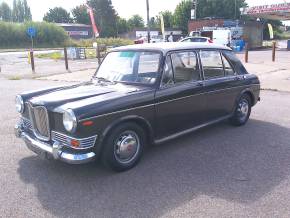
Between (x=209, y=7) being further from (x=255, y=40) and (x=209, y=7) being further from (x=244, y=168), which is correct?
(x=244, y=168)

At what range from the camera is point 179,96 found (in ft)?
16.2

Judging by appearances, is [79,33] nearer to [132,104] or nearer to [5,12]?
[5,12]

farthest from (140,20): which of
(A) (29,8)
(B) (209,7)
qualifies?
(B) (209,7)

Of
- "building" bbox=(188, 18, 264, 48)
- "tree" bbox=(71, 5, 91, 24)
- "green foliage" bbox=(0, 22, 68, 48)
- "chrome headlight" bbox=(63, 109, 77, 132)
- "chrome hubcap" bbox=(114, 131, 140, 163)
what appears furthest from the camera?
"tree" bbox=(71, 5, 91, 24)

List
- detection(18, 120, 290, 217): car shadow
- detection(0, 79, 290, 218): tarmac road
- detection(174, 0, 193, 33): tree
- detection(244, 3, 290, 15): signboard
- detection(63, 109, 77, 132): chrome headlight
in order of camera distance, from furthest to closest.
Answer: detection(174, 0, 193, 33): tree
detection(244, 3, 290, 15): signboard
detection(63, 109, 77, 132): chrome headlight
detection(18, 120, 290, 217): car shadow
detection(0, 79, 290, 218): tarmac road

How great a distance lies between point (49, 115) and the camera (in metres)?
4.16

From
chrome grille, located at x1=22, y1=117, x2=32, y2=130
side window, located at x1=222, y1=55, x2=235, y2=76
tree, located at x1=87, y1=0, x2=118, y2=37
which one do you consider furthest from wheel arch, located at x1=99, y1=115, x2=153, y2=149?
tree, located at x1=87, y1=0, x2=118, y2=37

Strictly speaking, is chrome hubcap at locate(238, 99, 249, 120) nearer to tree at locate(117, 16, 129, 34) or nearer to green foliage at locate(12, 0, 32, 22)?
tree at locate(117, 16, 129, 34)

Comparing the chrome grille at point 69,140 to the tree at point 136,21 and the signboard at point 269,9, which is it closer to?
the signboard at point 269,9

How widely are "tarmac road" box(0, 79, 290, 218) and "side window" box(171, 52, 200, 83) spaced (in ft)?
3.49

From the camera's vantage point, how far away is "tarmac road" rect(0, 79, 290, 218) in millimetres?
3529

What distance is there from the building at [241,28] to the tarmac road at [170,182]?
96.5 ft

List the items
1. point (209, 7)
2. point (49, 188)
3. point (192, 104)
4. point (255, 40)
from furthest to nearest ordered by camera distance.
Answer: point (209, 7), point (255, 40), point (192, 104), point (49, 188)

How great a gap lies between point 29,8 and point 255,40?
10061cm
